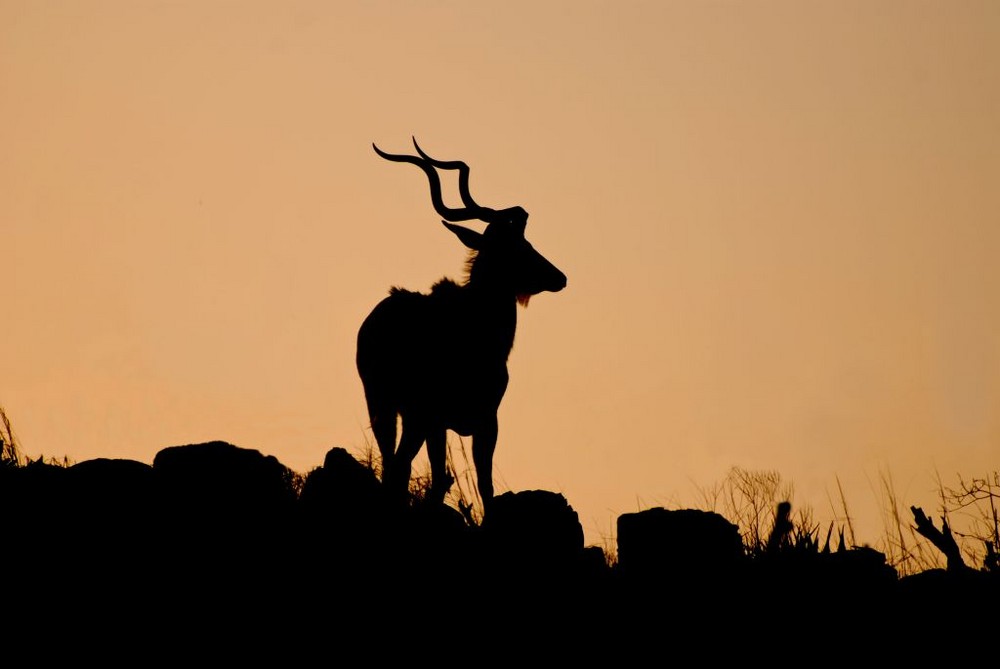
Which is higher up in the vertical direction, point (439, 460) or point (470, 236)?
point (470, 236)

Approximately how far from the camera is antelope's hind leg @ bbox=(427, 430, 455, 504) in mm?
11414

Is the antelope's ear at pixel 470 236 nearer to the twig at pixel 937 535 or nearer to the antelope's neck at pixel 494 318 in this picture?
the antelope's neck at pixel 494 318

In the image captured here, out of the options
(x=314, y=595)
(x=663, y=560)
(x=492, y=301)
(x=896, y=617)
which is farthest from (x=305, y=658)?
(x=492, y=301)

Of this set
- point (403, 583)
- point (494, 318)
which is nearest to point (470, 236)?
point (494, 318)

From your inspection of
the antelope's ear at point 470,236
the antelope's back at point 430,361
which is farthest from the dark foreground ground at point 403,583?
the antelope's ear at point 470,236

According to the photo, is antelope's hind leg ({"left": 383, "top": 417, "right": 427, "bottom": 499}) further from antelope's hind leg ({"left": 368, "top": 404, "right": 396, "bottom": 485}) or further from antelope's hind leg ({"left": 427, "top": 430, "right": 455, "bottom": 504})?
antelope's hind leg ({"left": 368, "top": 404, "right": 396, "bottom": 485})

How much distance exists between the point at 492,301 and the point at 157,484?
143 inches

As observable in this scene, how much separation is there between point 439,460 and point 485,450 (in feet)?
1.62

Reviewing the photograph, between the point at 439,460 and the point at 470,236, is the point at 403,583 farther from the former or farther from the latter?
the point at 470,236

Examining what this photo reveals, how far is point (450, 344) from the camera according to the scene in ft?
39.2

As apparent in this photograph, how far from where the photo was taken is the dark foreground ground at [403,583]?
8203 mm

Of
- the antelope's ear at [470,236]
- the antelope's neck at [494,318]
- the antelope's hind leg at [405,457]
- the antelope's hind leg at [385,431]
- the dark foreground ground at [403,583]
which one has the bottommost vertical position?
the dark foreground ground at [403,583]

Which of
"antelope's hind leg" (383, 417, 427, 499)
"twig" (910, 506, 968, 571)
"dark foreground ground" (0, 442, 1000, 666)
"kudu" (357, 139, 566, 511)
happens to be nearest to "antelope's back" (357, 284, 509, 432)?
"kudu" (357, 139, 566, 511)

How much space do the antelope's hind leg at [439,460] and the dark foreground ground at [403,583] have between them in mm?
1516
